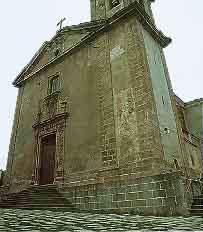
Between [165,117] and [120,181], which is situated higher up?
[165,117]

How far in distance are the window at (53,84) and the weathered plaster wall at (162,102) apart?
18.1 feet

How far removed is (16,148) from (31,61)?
603cm

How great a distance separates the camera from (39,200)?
30.9ft

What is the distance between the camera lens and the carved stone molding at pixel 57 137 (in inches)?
415

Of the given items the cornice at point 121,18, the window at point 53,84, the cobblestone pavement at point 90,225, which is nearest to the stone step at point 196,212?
the cobblestone pavement at point 90,225

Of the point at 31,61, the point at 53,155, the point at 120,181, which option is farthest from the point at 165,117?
the point at 31,61

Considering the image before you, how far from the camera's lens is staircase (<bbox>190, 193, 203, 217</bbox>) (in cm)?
690

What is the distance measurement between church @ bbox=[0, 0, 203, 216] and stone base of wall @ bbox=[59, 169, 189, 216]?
0.10ft

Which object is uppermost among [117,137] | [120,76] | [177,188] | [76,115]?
[120,76]

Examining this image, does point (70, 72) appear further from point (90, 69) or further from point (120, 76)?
point (120, 76)

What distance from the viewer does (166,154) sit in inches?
332

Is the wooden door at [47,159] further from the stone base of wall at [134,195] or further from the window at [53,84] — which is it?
the window at [53,84]

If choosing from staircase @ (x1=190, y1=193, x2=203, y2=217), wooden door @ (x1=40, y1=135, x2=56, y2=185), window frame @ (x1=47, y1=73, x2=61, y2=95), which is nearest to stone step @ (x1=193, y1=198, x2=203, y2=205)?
staircase @ (x1=190, y1=193, x2=203, y2=217)

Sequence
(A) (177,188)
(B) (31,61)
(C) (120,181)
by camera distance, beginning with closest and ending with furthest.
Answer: (A) (177,188), (C) (120,181), (B) (31,61)
